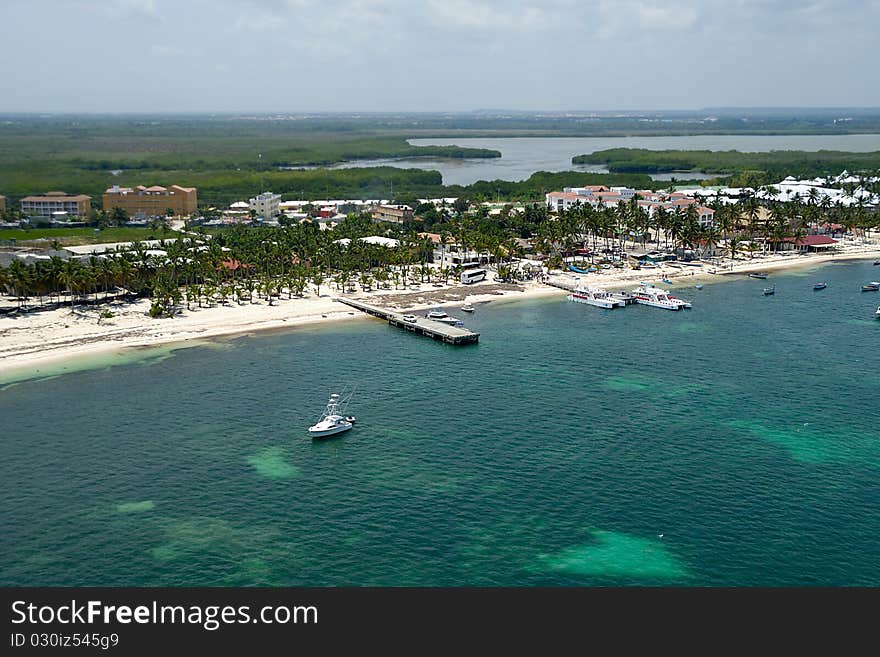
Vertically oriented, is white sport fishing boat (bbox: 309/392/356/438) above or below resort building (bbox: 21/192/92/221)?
below

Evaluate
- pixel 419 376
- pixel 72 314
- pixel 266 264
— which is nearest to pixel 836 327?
pixel 419 376

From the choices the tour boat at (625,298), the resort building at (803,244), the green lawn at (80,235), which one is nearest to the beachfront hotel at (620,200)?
the resort building at (803,244)

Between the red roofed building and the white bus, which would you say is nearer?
the white bus

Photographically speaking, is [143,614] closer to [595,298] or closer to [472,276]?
[595,298]

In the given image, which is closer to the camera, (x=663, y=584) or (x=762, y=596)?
(x=762, y=596)

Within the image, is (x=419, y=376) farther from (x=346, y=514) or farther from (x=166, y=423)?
→ (x=346, y=514)

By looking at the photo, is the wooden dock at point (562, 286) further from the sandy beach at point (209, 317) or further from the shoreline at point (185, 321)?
the shoreline at point (185, 321)

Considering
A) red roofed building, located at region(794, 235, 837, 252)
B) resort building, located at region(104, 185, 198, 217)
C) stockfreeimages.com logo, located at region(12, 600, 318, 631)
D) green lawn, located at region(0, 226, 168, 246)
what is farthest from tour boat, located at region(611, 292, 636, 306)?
resort building, located at region(104, 185, 198, 217)

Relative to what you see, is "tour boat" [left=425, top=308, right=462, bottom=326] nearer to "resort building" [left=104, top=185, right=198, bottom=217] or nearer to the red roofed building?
the red roofed building
